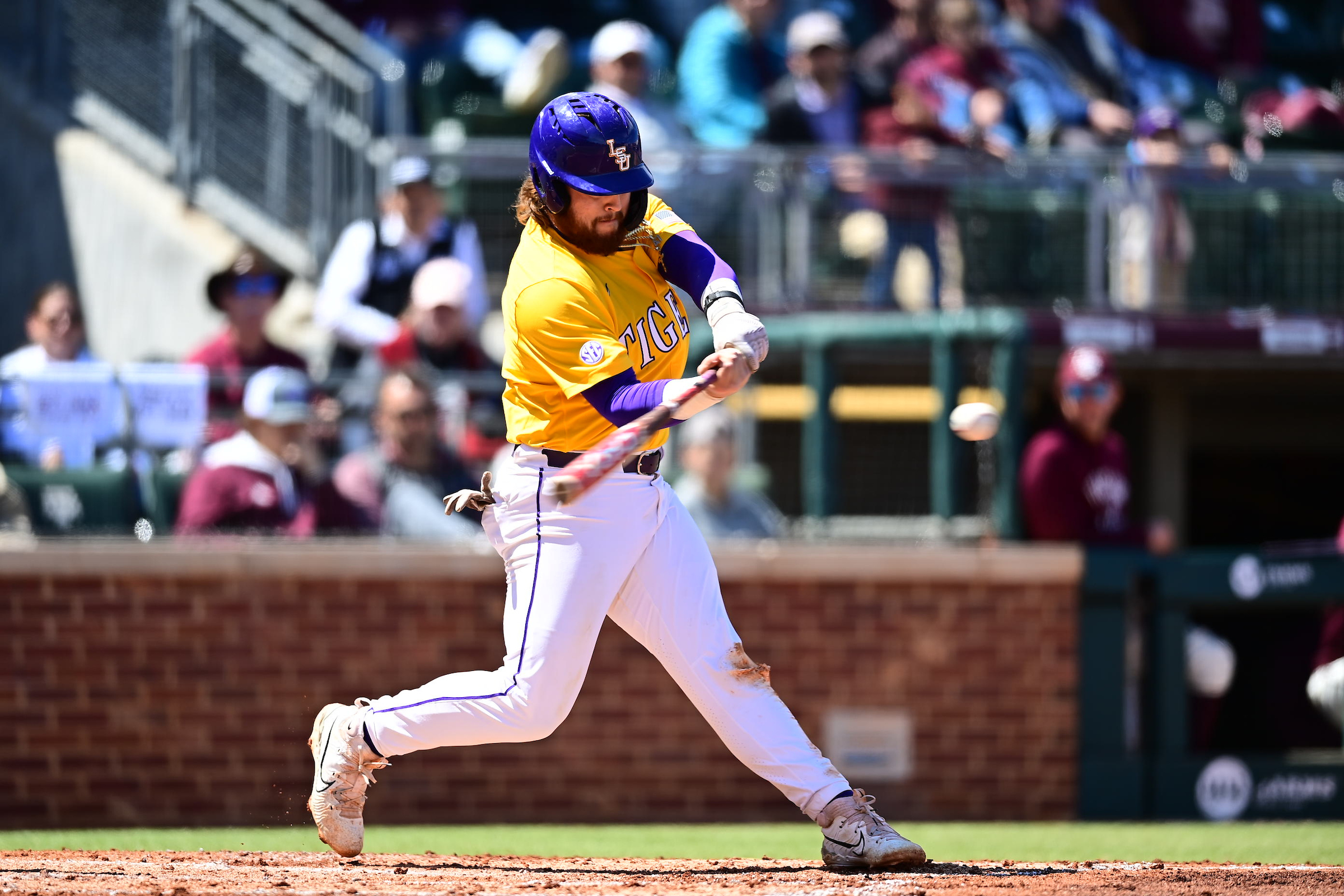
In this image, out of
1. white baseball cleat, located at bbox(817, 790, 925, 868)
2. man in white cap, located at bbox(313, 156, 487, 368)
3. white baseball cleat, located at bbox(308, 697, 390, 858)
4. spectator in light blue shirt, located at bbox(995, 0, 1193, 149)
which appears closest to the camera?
white baseball cleat, located at bbox(817, 790, 925, 868)

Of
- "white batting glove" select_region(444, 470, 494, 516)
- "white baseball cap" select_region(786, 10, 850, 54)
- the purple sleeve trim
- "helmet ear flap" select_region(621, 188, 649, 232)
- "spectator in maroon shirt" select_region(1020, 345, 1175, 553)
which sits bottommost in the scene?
"spectator in maroon shirt" select_region(1020, 345, 1175, 553)

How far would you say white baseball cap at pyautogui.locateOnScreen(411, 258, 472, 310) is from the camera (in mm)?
7711

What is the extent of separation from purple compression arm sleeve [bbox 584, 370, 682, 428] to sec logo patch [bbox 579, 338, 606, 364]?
6cm

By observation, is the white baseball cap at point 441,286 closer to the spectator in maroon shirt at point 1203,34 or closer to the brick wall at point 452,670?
the brick wall at point 452,670

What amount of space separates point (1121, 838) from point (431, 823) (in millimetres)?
2766

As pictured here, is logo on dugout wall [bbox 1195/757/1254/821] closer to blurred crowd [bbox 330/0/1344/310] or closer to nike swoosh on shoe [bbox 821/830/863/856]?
blurred crowd [bbox 330/0/1344/310]

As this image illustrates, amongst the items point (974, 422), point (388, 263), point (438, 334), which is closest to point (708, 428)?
point (438, 334)

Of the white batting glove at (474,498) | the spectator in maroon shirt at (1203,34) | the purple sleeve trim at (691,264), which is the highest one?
the spectator in maroon shirt at (1203,34)

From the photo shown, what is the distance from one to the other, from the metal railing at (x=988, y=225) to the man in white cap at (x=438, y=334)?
3.19 ft

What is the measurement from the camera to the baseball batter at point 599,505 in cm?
447

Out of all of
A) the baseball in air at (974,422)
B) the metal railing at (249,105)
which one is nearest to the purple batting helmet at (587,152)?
the baseball in air at (974,422)

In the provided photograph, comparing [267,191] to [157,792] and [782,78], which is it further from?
[157,792]

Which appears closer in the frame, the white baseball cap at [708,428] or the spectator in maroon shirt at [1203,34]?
the white baseball cap at [708,428]

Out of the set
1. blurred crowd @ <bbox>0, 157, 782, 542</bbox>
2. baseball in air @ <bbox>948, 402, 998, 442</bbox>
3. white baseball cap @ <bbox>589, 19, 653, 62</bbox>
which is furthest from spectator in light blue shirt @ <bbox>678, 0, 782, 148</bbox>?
baseball in air @ <bbox>948, 402, 998, 442</bbox>
